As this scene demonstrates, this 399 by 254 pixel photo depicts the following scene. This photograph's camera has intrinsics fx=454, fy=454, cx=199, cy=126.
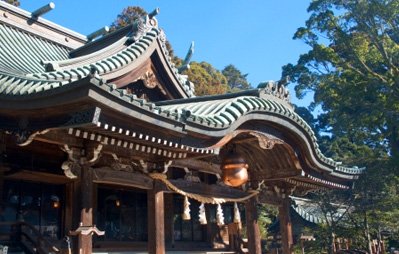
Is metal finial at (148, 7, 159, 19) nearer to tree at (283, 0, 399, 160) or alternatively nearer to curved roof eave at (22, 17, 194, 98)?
curved roof eave at (22, 17, 194, 98)

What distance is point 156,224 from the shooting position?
9.41m

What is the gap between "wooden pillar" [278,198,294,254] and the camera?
43.8 ft

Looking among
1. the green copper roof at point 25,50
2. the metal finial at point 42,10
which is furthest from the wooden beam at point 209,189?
the metal finial at point 42,10

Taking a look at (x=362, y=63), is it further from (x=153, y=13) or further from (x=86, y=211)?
(x=86, y=211)

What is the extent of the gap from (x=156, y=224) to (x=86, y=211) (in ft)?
6.23

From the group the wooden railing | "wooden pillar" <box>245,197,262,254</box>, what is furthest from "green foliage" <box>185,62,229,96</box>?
the wooden railing

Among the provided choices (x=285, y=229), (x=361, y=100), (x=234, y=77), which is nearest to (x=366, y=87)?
(x=361, y=100)

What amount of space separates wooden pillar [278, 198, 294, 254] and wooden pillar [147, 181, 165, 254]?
5.18 metres

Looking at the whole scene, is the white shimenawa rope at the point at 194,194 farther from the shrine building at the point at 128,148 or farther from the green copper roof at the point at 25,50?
the green copper roof at the point at 25,50

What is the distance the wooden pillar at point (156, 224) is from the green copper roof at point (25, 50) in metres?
4.01

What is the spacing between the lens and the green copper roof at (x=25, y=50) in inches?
431

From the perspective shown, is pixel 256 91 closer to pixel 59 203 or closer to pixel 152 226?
pixel 152 226

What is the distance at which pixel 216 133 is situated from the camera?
28.1 feet

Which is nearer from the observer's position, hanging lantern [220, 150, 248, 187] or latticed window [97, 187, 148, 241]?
hanging lantern [220, 150, 248, 187]
